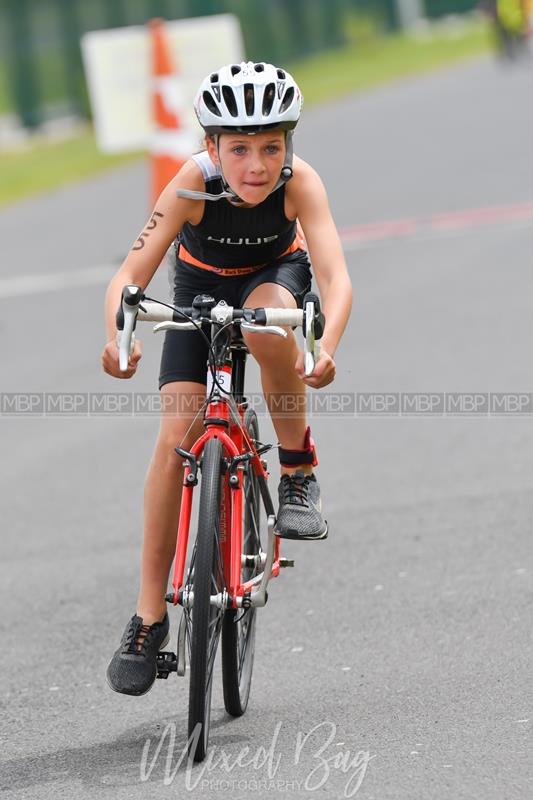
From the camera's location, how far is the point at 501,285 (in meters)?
12.8

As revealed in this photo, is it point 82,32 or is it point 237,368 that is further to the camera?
point 82,32

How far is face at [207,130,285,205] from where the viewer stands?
516 cm

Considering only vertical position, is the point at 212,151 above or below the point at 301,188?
above

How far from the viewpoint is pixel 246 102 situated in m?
5.12

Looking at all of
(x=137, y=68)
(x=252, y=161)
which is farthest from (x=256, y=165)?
(x=137, y=68)

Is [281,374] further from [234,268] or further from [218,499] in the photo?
[218,499]

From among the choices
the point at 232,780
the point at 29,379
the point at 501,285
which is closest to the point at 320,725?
the point at 232,780

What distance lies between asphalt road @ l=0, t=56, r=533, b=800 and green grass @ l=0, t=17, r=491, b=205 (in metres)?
6.35

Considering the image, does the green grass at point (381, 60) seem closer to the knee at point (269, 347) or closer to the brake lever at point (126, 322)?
the knee at point (269, 347)

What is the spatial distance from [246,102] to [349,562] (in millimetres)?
2720

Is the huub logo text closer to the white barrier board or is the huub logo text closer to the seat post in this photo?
the seat post

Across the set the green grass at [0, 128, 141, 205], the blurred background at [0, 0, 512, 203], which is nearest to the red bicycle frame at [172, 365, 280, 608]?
the green grass at [0, 128, 141, 205]

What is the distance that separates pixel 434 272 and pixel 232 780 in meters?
8.76

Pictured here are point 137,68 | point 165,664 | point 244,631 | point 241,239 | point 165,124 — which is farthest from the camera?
point 137,68
